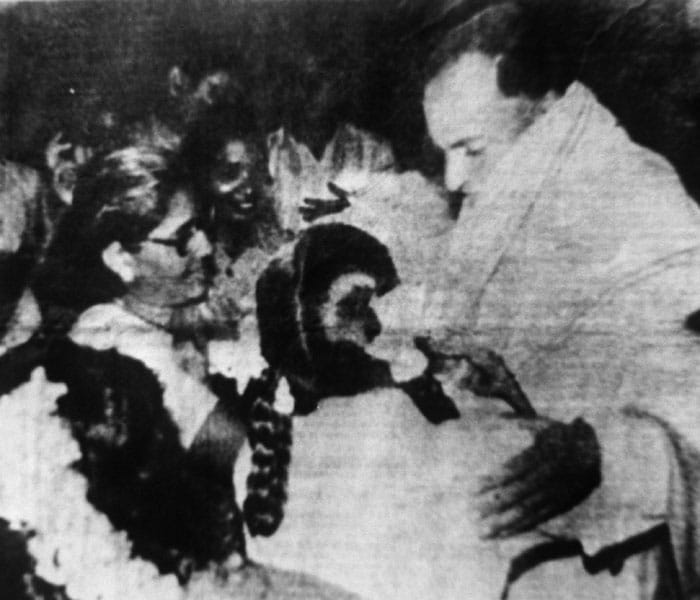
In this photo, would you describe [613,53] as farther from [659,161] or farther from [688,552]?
[688,552]

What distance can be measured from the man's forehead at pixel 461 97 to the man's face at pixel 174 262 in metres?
0.24

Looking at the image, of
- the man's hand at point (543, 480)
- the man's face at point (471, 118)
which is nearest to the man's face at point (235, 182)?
the man's face at point (471, 118)

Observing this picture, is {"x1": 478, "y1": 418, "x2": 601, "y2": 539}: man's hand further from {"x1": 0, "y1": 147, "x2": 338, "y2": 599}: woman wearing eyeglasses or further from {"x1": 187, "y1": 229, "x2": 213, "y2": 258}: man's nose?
{"x1": 187, "y1": 229, "x2": 213, "y2": 258}: man's nose

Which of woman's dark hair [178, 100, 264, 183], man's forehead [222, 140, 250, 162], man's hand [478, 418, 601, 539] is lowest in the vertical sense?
man's hand [478, 418, 601, 539]

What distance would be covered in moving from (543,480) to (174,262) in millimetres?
384

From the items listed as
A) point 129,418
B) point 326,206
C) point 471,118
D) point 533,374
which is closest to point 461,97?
point 471,118

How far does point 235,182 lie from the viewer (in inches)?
26.5

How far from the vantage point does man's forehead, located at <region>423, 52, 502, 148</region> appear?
2.18ft

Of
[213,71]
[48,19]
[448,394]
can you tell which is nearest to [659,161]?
[448,394]

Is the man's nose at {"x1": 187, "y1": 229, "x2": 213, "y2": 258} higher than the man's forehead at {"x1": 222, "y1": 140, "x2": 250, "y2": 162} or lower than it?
lower

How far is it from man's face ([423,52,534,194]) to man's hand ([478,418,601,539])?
0.23m

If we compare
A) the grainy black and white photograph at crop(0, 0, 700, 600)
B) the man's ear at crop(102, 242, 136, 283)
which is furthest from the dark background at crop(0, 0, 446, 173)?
the man's ear at crop(102, 242, 136, 283)

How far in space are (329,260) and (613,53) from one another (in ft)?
1.03

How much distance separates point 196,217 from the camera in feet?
2.22
